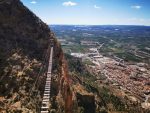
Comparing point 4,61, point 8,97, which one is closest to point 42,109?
point 8,97

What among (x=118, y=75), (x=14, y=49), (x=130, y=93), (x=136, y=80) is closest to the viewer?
(x=14, y=49)

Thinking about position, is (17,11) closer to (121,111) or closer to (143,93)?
(121,111)

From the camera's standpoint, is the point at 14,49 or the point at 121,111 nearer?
the point at 14,49

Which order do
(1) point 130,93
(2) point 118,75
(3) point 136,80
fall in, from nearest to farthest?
(1) point 130,93, (3) point 136,80, (2) point 118,75

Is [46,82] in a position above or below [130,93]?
above

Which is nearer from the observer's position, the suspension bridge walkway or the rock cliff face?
the suspension bridge walkway

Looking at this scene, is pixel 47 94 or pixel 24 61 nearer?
pixel 47 94

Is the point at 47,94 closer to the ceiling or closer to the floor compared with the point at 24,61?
closer to the floor

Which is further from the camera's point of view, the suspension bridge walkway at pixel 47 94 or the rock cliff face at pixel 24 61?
the rock cliff face at pixel 24 61
